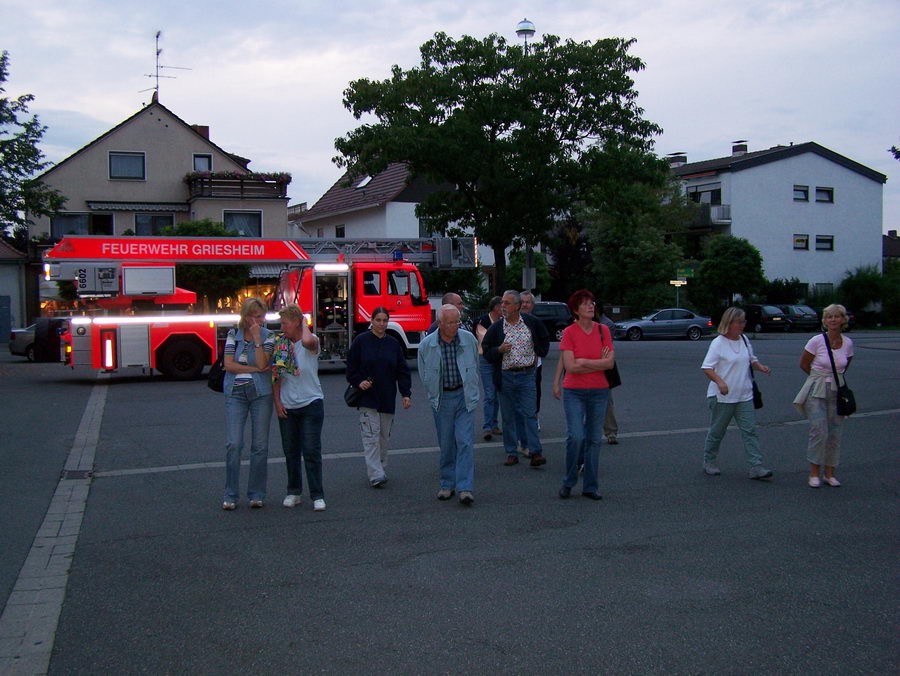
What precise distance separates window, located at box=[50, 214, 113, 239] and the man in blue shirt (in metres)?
34.4

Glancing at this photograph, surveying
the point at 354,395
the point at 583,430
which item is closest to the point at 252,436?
the point at 354,395

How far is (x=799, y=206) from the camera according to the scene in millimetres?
53438

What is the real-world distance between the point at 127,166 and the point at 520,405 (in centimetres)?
3459

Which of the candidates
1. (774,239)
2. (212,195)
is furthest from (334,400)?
(774,239)

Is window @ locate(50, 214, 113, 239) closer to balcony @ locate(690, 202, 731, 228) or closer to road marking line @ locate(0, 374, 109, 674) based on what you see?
balcony @ locate(690, 202, 731, 228)

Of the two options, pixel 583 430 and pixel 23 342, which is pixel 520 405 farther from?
pixel 23 342

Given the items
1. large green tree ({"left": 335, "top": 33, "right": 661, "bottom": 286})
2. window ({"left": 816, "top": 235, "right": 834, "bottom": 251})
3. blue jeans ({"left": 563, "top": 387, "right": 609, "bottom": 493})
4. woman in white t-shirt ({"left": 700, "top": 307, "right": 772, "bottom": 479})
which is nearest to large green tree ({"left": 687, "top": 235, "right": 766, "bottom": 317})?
window ({"left": 816, "top": 235, "right": 834, "bottom": 251})

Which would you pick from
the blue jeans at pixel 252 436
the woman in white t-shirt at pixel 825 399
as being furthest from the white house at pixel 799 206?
the blue jeans at pixel 252 436

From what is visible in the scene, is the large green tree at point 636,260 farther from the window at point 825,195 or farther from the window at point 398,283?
the window at point 398,283

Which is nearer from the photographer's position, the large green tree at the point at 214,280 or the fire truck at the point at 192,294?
the fire truck at the point at 192,294

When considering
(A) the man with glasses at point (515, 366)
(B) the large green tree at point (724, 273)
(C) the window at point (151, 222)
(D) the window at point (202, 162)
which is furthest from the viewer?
(B) the large green tree at point (724, 273)

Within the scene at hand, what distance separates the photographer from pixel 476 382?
7574 millimetres

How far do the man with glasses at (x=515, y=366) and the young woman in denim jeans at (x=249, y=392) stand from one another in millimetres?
2726

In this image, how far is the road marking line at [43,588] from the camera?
445 centimetres
